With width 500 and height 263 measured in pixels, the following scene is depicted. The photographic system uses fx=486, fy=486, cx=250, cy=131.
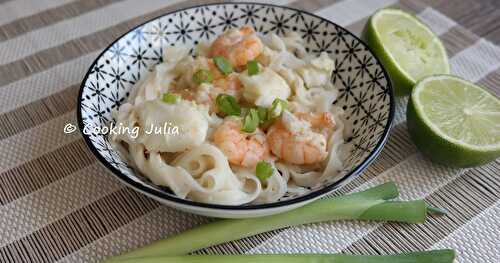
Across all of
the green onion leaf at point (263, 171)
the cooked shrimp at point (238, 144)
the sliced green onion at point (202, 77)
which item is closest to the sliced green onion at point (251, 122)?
the cooked shrimp at point (238, 144)

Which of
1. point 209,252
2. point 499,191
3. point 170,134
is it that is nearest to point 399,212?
point 499,191

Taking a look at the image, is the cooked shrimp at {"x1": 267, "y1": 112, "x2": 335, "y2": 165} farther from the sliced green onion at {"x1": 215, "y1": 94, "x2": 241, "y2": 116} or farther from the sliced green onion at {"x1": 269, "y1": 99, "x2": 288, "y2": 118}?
the sliced green onion at {"x1": 215, "y1": 94, "x2": 241, "y2": 116}

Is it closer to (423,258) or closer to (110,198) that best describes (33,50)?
(110,198)

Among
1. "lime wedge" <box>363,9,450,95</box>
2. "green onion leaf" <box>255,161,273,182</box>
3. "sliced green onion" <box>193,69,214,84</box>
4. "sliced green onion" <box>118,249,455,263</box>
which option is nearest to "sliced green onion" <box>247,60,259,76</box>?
"sliced green onion" <box>193,69,214,84</box>

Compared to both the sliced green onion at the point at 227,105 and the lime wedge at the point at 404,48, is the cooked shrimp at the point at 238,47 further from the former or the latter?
the lime wedge at the point at 404,48

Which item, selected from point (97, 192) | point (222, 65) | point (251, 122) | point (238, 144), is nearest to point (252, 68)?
point (222, 65)

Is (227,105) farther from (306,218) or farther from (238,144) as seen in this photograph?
(306,218)
